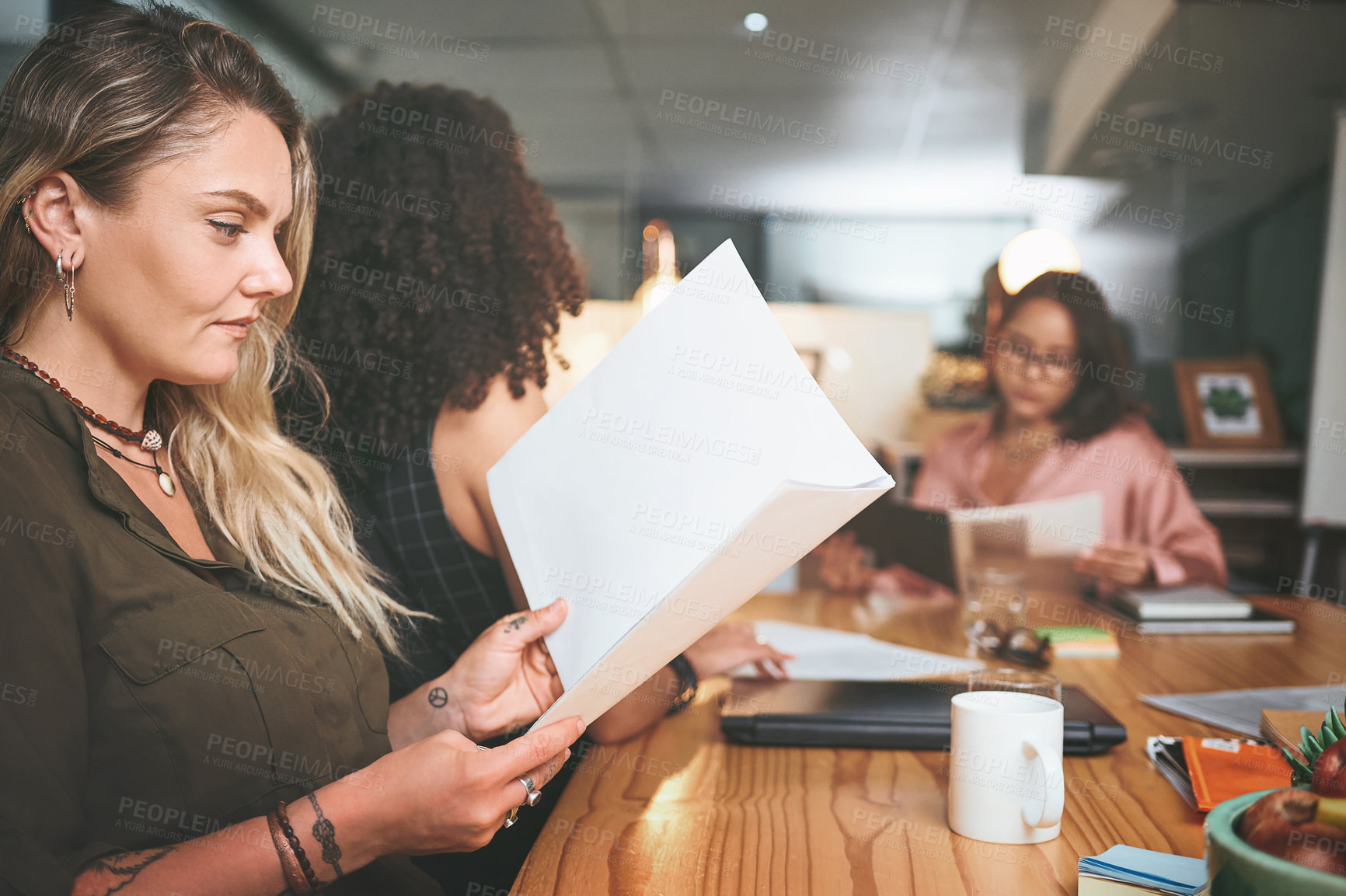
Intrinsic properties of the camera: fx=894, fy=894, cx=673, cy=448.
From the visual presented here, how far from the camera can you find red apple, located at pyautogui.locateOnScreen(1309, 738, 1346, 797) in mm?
483

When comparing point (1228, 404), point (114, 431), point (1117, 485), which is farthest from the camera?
point (1228, 404)

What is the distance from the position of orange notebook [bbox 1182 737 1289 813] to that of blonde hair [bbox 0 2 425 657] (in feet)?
2.83

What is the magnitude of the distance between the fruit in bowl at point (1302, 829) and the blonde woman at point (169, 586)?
495 millimetres

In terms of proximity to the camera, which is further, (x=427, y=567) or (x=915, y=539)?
(x=915, y=539)

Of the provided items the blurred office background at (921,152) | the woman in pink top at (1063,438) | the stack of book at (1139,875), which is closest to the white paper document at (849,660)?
the stack of book at (1139,875)

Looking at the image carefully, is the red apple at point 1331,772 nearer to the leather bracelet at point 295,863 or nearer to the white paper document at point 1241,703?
the white paper document at point 1241,703

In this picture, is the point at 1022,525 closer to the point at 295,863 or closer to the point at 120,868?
the point at 295,863

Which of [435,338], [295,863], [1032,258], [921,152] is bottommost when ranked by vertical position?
[295,863]

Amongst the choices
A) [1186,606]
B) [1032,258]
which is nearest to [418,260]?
[1186,606]

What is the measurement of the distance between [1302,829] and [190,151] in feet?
3.25

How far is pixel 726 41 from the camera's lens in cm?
352

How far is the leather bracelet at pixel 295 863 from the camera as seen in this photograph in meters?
0.74

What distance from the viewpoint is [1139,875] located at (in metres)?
0.64

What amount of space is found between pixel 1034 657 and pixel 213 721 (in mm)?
1046
